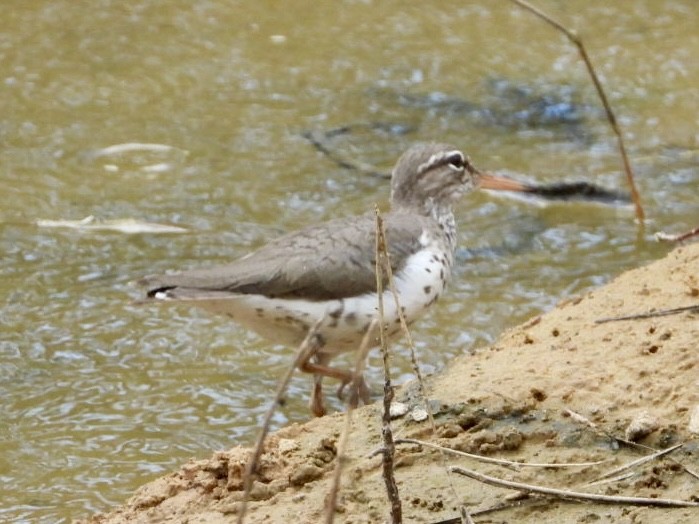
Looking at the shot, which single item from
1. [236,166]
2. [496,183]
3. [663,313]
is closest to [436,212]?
[496,183]

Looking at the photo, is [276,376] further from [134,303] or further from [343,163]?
[343,163]

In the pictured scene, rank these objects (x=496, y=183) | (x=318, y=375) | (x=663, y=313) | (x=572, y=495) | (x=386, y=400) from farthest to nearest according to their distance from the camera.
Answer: (x=496, y=183) < (x=318, y=375) < (x=663, y=313) < (x=572, y=495) < (x=386, y=400)

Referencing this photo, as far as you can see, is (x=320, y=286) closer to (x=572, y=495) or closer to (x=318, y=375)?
(x=318, y=375)

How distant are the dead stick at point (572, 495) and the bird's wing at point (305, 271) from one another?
2.13m

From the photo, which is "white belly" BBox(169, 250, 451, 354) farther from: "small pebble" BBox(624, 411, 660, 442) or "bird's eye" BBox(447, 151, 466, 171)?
"small pebble" BBox(624, 411, 660, 442)

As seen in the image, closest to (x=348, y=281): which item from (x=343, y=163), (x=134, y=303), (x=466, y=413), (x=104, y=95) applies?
(x=134, y=303)

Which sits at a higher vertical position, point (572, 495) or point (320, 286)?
point (572, 495)

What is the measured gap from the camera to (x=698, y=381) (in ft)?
14.0

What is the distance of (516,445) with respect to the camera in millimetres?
4223

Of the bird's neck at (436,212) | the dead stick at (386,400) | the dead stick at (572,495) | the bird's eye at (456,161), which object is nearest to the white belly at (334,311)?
the bird's neck at (436,212)

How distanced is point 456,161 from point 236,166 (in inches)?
94.1

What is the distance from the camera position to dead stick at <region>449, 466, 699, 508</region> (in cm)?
359

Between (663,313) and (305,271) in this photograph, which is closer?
(663,313)

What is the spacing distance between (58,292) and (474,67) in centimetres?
Answer: 467
